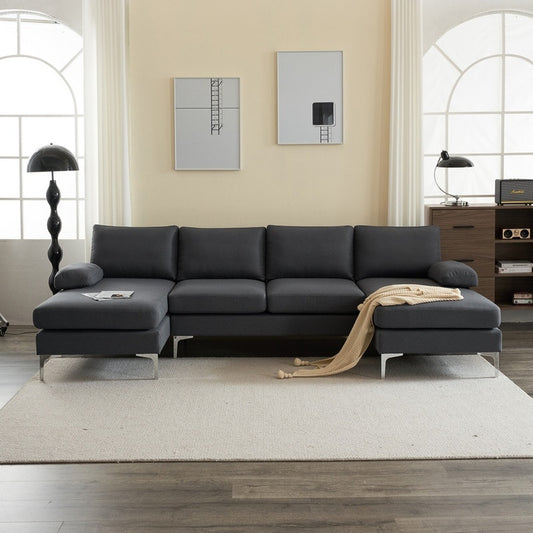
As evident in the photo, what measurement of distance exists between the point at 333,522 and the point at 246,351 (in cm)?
284

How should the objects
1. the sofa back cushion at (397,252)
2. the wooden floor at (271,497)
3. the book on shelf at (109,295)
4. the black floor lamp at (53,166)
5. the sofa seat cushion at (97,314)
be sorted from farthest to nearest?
the sofa back cushion at (397,252) < the black floor lamp at (53,166) < the book on shelf at (109,295) < the sofa seat cushion at (97,314) < the wooden floor at (271,497)

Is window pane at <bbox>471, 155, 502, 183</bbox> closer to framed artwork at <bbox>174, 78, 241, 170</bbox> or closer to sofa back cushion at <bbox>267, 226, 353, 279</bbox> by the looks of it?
sofa back cushion at <bbox>267, 226, 353, 279</bbox>

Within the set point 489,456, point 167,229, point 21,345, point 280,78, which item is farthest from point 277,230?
point 489,456

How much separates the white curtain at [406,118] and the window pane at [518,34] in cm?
87

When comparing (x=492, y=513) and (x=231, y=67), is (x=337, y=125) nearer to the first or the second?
(x=231, y=67)

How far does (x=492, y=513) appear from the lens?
309 cm

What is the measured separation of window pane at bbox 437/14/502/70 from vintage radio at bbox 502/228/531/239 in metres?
1.44

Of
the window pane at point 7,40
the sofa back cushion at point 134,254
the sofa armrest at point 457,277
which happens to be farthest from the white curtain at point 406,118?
the window pane at point 7,40

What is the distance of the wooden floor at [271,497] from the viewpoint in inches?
118

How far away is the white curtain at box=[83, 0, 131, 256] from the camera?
641 cm

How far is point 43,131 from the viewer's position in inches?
268

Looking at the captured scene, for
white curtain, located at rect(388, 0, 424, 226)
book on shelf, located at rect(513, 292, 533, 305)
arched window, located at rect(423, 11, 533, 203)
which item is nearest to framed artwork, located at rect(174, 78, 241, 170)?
white curtain, located at rect(388, 0, 424, 226)

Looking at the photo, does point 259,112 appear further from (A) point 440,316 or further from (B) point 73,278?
(A) point 440,316

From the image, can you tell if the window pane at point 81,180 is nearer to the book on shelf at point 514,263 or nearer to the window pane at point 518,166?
the book on shelf at point 514,263
